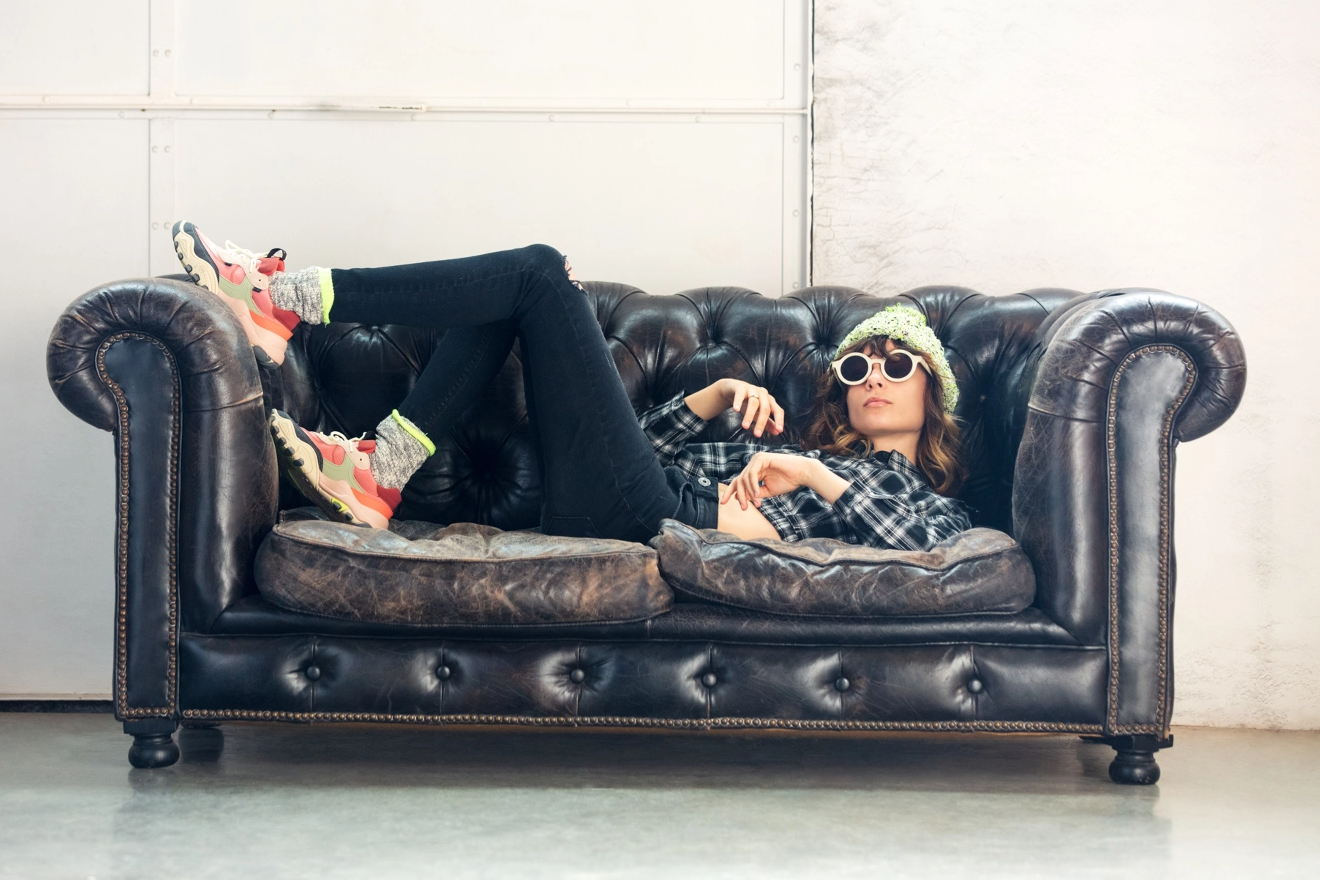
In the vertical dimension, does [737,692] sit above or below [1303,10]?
below

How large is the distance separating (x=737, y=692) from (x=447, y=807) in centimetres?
52

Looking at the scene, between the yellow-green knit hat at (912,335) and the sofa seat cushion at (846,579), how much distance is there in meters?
0.48

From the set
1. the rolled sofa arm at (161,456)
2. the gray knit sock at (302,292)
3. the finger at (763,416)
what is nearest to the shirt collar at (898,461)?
the finger at (763,416)

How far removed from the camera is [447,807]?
166 centimetres

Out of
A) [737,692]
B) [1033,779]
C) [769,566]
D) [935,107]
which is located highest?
[935,107]

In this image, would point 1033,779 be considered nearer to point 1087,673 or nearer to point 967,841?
point 1087,673

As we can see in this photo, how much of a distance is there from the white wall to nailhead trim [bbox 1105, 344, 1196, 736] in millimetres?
1133

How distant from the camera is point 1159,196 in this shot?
273 centimetres

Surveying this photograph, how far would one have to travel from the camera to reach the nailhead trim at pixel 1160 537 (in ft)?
5.89

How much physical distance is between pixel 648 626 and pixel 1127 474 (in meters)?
0.89

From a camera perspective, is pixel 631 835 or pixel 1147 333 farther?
pixel 1147 333

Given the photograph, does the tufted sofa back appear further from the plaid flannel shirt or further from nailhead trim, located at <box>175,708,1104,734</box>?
nailhead trim, located at <box>175,708,1104,734</box>

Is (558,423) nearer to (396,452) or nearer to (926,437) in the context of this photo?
(396,452)

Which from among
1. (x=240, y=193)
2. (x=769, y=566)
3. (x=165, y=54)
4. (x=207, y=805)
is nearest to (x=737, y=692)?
(x=769, y=566)
